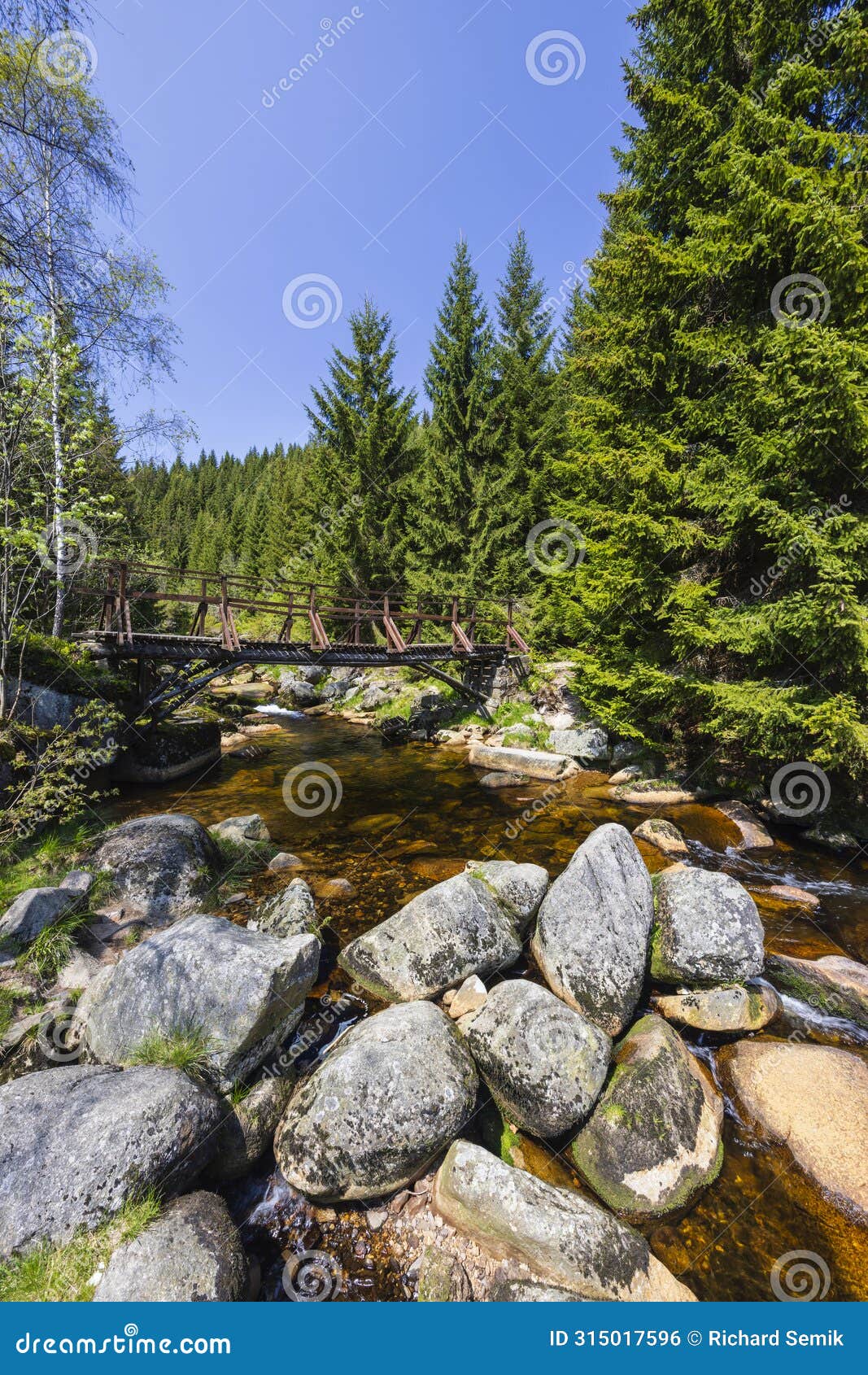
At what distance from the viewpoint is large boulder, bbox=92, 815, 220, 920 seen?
5.44 meters

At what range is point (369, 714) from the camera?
1841cm

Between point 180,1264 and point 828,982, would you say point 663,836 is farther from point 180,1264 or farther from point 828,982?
point 180,1264

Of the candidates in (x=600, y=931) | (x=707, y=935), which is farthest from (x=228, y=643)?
(x=707, y=935)

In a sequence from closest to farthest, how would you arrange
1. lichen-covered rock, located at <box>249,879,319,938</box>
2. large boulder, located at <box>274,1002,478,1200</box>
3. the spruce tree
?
large boulder, located at <box>274,1002,478,1200</box>
lichen-covered rock, located at <box>249,879,319,938</box>
the spruce tree

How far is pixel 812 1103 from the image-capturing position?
3.49m

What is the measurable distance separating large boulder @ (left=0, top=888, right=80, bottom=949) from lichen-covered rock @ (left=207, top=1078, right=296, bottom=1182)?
2762 mm

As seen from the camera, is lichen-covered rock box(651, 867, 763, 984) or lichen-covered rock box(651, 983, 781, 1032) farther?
lichen-covered rock box(651, 867, 763, 984)

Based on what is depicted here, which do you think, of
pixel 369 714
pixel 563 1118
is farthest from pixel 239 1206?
pixel 369 714

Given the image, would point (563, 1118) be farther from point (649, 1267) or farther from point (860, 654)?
point (860, 654)

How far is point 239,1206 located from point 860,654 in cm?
857

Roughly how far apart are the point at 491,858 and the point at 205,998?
4.63 metres

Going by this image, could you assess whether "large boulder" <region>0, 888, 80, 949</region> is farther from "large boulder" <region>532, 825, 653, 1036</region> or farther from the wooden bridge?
the wooden bridge

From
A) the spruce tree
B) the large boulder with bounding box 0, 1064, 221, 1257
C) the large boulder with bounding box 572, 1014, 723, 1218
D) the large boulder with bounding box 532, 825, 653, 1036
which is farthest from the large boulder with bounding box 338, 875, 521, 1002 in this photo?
the spruce tree

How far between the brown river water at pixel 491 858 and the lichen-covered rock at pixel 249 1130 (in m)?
0.12
